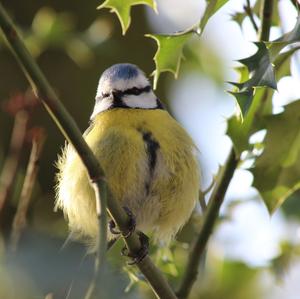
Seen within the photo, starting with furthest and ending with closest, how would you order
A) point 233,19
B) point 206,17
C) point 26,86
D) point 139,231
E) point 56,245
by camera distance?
1. point 26,86
2. point 139,231
3. point 233,19
4. point 56,245
5. point 206,17

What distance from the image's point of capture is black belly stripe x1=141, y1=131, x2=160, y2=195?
8.11ft

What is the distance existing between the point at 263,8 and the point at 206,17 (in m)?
0.29

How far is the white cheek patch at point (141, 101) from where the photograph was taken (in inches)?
109

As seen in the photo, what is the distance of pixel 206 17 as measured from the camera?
1.88m

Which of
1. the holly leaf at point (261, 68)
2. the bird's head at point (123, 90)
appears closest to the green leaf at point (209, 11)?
the holly leaf at point (261, 68)

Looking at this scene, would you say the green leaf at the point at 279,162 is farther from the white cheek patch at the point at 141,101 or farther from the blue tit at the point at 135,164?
the white cheek patch at the point at 141,101

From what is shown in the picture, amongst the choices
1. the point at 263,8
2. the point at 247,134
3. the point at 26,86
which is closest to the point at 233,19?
the point at 263,8

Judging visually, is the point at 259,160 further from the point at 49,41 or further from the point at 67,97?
the point at 67,97

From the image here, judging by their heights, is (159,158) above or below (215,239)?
above

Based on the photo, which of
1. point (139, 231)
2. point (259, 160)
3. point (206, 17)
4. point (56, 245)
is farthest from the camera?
point (139, 231)

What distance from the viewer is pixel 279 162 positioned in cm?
226

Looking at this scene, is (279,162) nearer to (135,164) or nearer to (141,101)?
(135,164)

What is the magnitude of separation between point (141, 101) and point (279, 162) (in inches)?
29.4

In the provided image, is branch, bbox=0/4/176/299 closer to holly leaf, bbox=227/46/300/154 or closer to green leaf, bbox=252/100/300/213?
holly leaf, bbox=227/46/300/154
